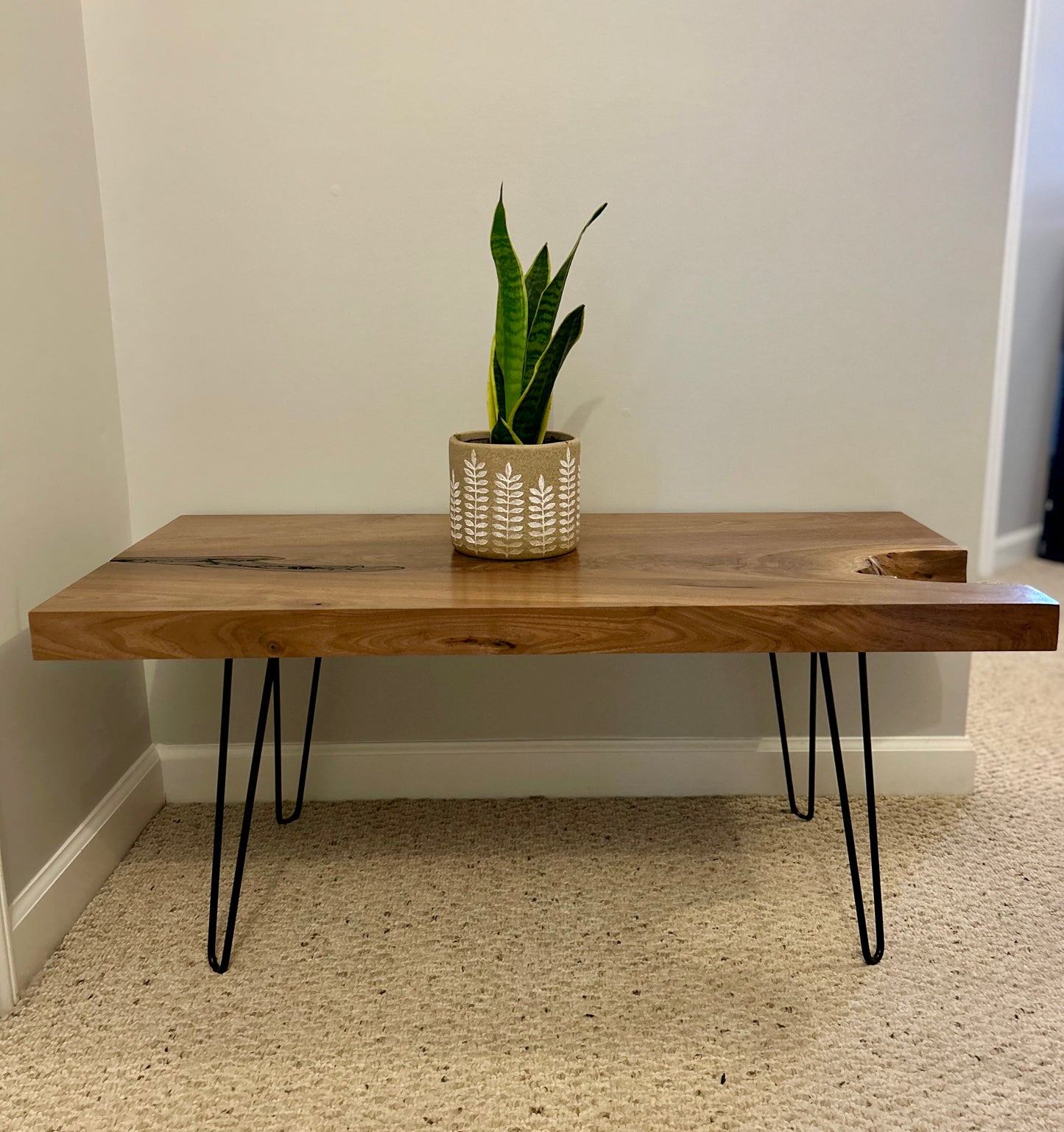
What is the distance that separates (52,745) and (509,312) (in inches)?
34.8

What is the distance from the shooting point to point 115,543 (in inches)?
62.9

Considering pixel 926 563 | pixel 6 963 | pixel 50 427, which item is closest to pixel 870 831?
pixel 926 563

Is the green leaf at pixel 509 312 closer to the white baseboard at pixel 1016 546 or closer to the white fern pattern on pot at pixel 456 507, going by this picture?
the white fern pattern on pot at pixel 456 507

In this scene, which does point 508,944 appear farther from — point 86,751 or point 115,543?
point 115,543

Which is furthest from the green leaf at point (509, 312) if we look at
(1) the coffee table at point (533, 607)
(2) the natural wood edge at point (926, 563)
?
(2) the natural wood edge at point (926, 563)

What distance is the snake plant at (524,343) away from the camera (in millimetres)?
1291

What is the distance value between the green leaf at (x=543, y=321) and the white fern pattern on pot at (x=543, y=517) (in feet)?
0.54

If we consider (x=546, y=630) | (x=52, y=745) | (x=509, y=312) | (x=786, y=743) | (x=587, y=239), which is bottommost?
(x=786, y=743)

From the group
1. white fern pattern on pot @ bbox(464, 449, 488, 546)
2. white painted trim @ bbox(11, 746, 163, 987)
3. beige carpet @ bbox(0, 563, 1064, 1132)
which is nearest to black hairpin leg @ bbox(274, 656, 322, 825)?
beige carpet @ bbox(0, 563, 1064, 1132)

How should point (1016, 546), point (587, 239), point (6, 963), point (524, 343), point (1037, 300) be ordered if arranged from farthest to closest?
point (1016, 546) → point (1037, 300) → point (587, 239) → point (524, 343) → point (6, 963)

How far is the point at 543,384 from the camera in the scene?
4.34 feet

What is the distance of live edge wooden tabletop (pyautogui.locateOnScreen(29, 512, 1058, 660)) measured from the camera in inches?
42.9

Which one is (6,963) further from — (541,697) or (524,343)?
(524,343)

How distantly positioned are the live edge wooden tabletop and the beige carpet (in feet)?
1.51
